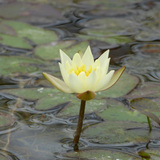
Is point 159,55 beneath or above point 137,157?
above

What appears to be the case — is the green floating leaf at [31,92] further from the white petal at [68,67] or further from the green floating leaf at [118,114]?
the white petal at [68,67]

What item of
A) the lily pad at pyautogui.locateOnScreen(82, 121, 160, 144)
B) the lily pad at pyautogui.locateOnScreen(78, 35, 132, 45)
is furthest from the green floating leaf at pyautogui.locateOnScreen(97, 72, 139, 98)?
the lily pad at pyautogui.locateOnScreen(78, 35, 132, 45)

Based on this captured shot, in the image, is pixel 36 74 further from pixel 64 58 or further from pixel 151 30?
pixel 151 30

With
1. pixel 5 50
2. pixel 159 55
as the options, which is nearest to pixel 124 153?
pixel 159 55

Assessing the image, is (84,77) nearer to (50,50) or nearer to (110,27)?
(50,50)

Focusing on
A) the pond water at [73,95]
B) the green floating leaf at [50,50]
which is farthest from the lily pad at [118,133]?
the green floating leaf at [50,50]

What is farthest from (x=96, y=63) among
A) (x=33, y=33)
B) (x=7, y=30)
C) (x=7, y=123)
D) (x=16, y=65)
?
(x=7, y=30)
